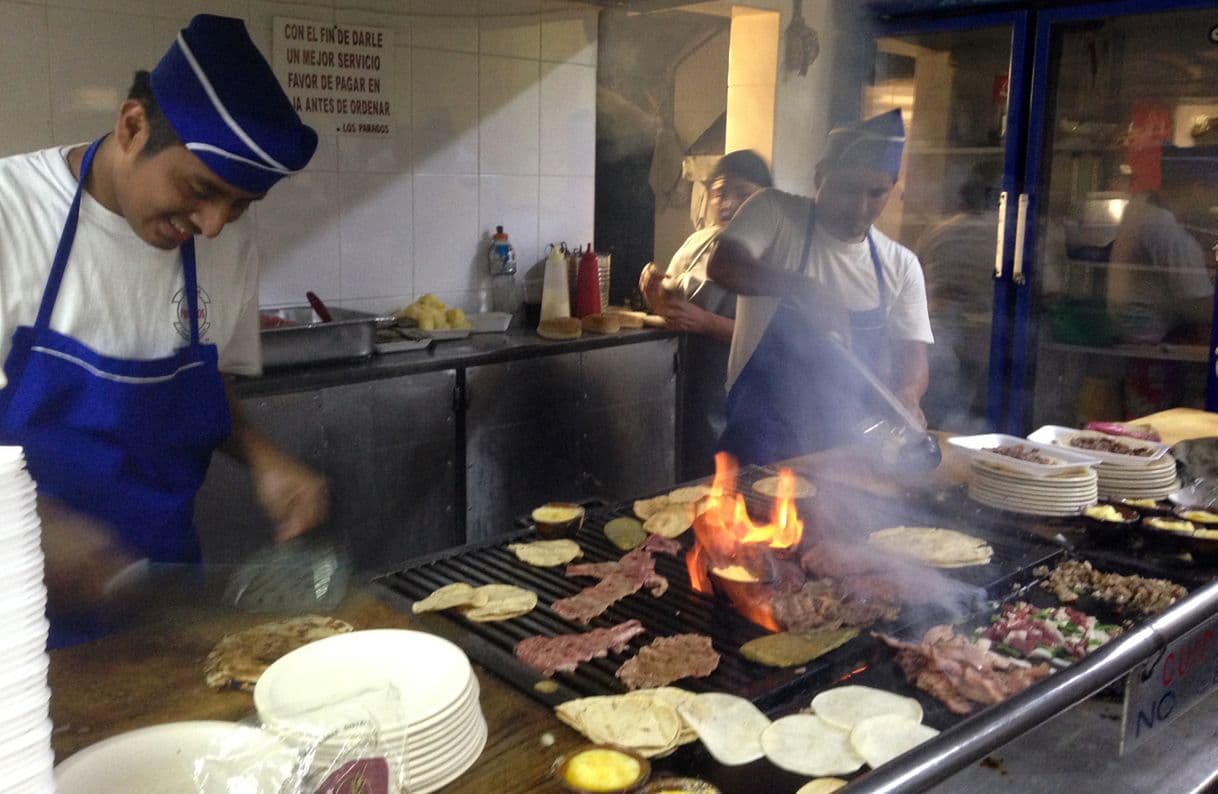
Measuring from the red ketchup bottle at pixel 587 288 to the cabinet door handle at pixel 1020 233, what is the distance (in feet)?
6.75

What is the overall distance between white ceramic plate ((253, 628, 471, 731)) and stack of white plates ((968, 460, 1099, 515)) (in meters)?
1.65

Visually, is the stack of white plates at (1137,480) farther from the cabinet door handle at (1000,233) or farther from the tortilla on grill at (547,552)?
the cabinet door handle at (1000,233)

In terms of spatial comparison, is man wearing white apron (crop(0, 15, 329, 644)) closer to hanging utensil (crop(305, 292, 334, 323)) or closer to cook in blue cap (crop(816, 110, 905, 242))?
hanging utensil (crop(305, 292, 334, 323))

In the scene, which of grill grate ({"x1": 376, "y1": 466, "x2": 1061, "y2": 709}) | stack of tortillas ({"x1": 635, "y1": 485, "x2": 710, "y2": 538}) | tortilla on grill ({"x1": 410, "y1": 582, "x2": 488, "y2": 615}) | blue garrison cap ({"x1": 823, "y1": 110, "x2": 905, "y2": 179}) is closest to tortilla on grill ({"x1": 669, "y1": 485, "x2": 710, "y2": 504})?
stack of tortillas ({"x1": 635, "y1": 485, "x2": 710, "y2": 538})

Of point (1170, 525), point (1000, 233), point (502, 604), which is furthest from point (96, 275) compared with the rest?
point (1000, 233)

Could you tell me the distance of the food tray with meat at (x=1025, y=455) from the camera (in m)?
2.49

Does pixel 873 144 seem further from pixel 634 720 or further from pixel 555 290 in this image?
pixel 634 720

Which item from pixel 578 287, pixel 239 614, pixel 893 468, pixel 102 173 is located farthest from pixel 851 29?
pixel 239 614

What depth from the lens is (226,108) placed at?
1.68 m

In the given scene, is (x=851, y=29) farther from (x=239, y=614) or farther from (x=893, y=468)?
(x=239, y=614)

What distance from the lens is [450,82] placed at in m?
4.28

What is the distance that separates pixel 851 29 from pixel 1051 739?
14.9ft

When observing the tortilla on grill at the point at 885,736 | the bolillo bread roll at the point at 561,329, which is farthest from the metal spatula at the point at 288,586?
the bolillo bread roll at the point at 561,329

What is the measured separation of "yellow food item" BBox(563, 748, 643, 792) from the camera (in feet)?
4.09
